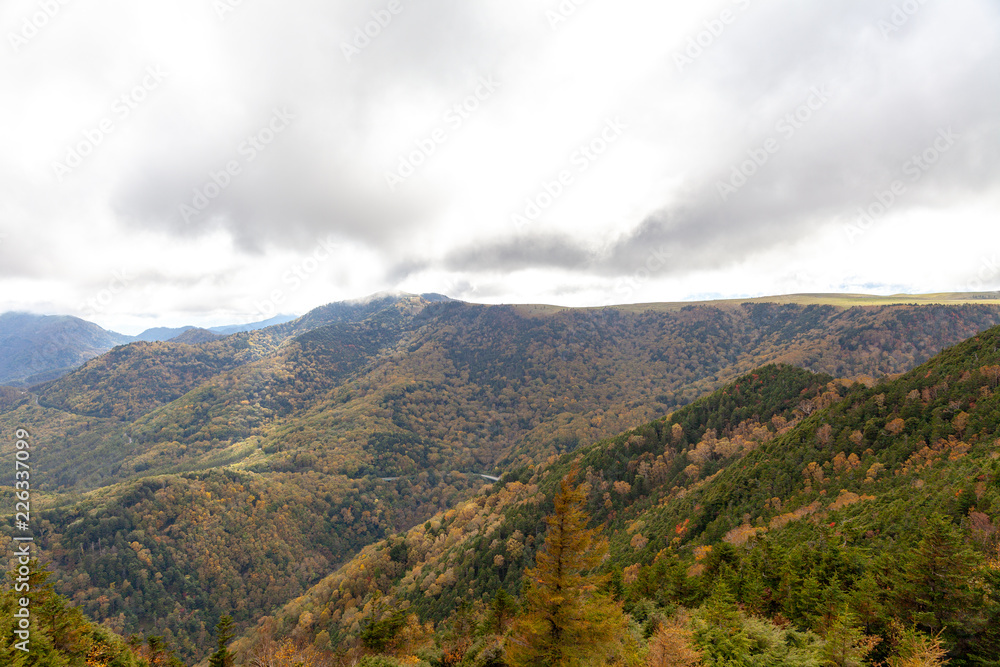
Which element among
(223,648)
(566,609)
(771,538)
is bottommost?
(771,538)

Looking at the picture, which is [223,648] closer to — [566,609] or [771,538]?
[566,609]

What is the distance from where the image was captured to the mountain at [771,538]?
2675 centimetres

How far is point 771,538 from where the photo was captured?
208 feet

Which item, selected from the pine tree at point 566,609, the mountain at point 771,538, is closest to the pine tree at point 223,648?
the mountain at point 771,538

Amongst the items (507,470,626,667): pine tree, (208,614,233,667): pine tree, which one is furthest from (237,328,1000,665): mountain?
(208,614,233,667): pine tree

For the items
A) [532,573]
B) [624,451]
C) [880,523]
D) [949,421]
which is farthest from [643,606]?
[624,451]

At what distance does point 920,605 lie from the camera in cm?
2744

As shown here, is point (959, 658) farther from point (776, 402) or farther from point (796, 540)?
point (776, 402)

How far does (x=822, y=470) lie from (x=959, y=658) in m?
75.1

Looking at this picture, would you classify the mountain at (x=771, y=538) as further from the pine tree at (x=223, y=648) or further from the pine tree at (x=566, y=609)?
the pine tree at (x=223, y=648)

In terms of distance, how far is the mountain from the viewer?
87.8 ft

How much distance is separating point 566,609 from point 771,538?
190 ft

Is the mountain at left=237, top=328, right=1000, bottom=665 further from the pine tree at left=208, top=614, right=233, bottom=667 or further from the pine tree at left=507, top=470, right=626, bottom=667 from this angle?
the pine tree at left=208, top=614, right=233, bottom=667

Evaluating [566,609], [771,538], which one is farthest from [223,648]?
[771,538]
